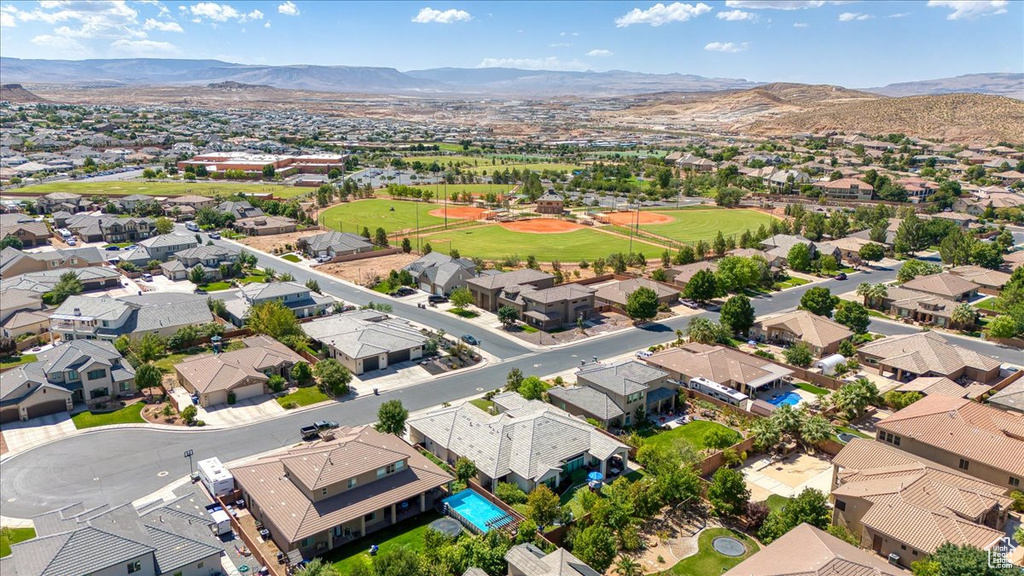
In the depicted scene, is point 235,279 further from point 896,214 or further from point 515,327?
point 896,214

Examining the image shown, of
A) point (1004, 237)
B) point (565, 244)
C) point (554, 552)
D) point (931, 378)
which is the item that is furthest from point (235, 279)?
point (1004, 237)

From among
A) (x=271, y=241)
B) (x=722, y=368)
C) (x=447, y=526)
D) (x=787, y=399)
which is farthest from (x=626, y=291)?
(x=271, y=241)

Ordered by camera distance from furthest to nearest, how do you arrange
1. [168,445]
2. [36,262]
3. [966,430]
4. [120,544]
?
[36,262] → [168,445] → [966,430] → [120,544]

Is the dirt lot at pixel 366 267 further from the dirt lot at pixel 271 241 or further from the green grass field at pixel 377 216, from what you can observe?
the green grass field at pixel 377 216

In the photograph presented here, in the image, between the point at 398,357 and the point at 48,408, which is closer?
the point at 48,408

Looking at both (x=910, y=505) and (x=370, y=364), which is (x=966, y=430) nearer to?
(x=910, y=505)
